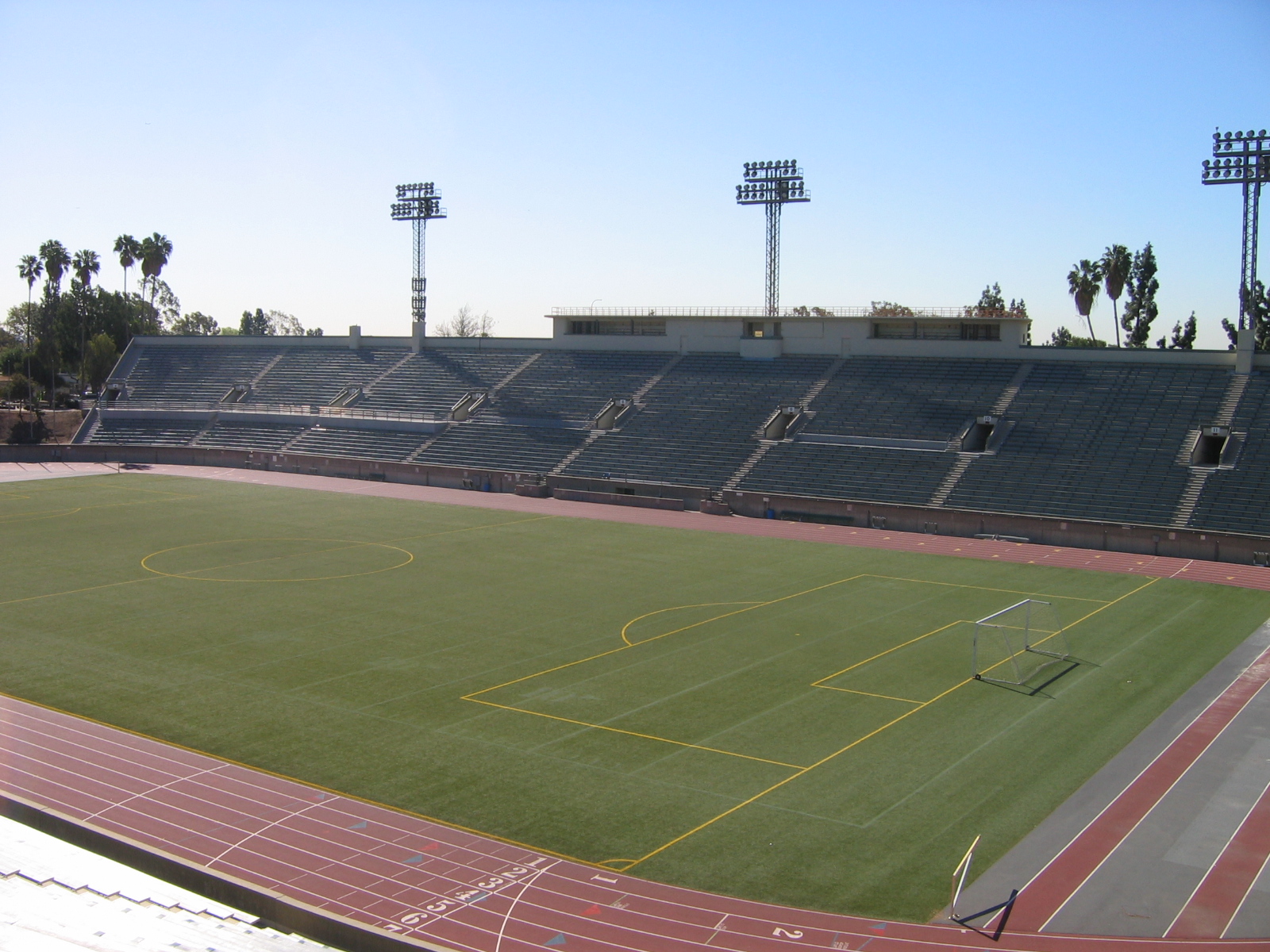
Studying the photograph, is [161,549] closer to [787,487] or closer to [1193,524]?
[787,487]

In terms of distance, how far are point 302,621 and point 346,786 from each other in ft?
33.2

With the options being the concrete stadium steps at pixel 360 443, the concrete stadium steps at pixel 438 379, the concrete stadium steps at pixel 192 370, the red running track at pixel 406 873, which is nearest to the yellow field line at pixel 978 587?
the red running track at pixel 406 873

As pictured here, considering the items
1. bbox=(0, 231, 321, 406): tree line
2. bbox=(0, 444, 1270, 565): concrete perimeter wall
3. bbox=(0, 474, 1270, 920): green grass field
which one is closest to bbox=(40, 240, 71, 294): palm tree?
bbox=(0, 231, 321, 406): tree line

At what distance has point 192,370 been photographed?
6950cm

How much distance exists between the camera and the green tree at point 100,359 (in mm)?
79312

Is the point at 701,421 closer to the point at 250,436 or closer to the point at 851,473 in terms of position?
the point at 851,473

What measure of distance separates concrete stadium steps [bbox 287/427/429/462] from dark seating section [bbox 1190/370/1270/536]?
35.7m

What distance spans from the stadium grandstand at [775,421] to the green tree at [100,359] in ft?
30.6

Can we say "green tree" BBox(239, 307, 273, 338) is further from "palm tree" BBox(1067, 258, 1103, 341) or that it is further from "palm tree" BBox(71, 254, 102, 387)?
"palm tree" BBox(1067, 258, 1103, 341)

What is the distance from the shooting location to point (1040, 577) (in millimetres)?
31219

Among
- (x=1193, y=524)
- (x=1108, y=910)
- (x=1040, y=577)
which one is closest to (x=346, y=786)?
(x=1108, y=910)

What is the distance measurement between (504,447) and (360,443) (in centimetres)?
888

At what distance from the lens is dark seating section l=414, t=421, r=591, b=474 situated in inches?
2005

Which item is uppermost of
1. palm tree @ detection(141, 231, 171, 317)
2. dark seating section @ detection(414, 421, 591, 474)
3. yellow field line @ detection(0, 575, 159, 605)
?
palm tree @ detection(141, 231, 171, 317)
